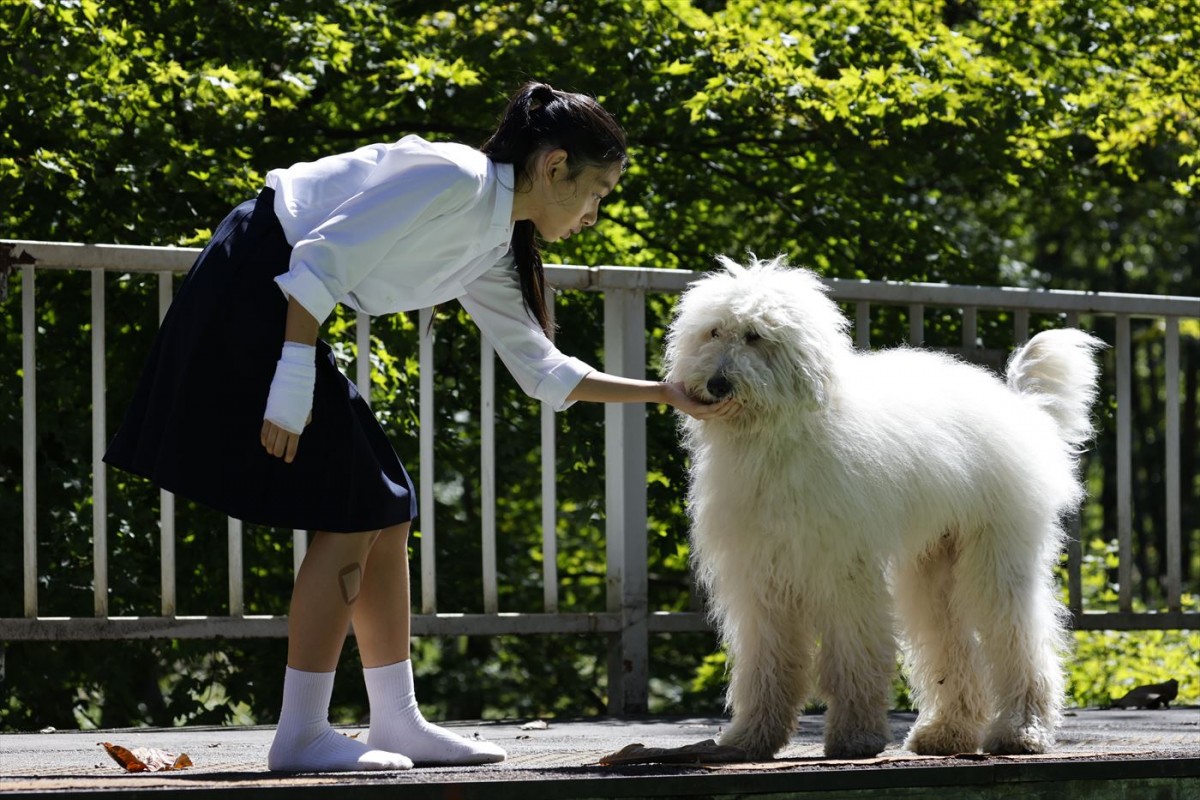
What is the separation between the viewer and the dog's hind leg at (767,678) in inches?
158

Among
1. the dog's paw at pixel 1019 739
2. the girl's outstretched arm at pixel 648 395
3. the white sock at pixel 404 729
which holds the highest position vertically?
the girl's outstretched arm at pixel 648 395

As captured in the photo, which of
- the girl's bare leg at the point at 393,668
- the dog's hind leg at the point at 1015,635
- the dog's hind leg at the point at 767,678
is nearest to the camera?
the girl's bare leg at the point at 393,668

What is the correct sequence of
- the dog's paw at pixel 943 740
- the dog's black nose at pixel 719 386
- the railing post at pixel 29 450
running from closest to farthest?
the dog's black nose at pixel 719 386 < the dog's paw at pixel 943 740 < the railing post at pixel 29 450

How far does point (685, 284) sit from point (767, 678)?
2066 mm

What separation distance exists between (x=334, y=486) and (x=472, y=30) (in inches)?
264

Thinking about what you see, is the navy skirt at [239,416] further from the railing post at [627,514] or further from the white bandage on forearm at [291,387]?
the railing post at [627,514]

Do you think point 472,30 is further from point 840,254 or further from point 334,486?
point 334,486

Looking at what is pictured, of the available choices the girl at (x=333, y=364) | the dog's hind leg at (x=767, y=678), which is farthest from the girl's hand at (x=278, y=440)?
the dog's hind leg at (x=767, y=678)

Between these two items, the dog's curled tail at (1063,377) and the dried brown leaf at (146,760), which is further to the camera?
the dog's curled tail at (1063,377)

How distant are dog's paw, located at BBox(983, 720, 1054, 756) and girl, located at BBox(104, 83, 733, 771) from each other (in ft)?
4.65

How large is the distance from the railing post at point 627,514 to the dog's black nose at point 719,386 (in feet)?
5.68

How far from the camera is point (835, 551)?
394 centimetres

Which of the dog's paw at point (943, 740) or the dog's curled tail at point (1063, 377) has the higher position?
the dog's curled tail at point (1063, 377)

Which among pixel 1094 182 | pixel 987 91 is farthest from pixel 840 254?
pixel 1094 182
